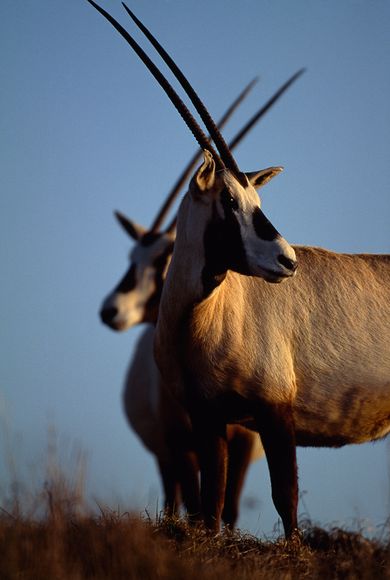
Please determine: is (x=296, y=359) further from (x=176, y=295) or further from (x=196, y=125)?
(x=196, y=125)

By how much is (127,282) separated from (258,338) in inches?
179

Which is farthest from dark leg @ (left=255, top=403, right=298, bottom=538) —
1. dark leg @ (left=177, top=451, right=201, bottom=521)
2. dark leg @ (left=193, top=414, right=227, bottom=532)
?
dark leg @ (left=177, top=451, right=201, bottom=521)

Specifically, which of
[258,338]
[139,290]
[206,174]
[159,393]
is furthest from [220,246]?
[159,393]

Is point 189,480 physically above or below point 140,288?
below

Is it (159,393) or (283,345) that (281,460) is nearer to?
(283,345)

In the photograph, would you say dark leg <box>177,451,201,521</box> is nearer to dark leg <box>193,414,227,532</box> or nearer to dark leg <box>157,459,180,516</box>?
dark leg <box>157,459,180,516</box>

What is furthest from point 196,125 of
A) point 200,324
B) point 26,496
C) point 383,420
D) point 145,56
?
point 26,496

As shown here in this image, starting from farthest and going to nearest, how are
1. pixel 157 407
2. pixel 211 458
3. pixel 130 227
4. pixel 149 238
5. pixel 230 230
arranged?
1. pixel 130 227
2. pixel 149 238
3. pixel 157 407
4. pixel 211 458
5. pixel 230 230

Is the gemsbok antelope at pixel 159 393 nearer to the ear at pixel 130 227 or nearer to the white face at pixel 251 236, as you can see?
the ear at pixel 130 227

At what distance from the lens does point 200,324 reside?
629 cm

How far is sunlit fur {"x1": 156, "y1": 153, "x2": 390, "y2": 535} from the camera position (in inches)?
243

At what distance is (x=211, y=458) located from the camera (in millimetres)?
6328

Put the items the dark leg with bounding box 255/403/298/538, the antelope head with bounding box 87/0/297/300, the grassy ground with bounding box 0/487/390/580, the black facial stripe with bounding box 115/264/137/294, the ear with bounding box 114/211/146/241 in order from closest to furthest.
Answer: the grassy ground with bounding box 0/487/390/580 < the antelope head with bounding box 87/0/297/300 < the dark leg with bounding box 255/403/298/538 < the black facial stripe with bounding box 115/264/137/294 < the ear with bounding box 114/211/146/241

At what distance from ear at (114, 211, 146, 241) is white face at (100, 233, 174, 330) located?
3.02ft
